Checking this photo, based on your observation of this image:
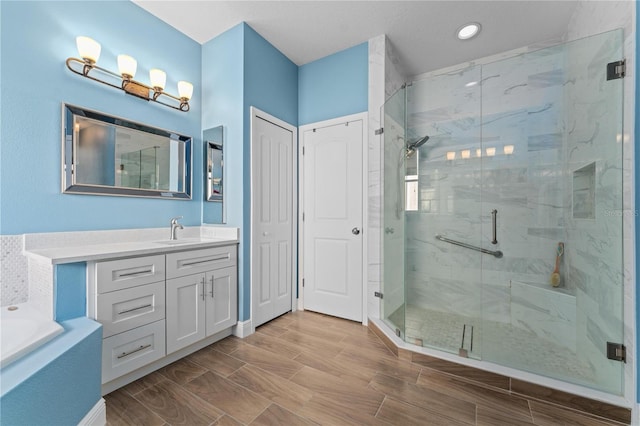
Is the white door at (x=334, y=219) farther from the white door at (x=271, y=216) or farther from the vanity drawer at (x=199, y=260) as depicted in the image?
the vanity drawer at (x=199, y=260)

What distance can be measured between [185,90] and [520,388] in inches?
131

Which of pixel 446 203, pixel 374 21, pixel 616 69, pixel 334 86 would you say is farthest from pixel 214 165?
pixel 616 69

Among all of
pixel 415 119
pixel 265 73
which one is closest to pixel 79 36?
pixel 265 73

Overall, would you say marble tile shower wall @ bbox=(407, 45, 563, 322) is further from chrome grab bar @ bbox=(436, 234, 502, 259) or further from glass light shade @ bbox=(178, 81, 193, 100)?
glass light shade @ bbox=(178, 81, 193, 100)

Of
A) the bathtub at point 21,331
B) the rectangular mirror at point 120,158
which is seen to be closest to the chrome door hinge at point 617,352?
the bathtub at point 21,331

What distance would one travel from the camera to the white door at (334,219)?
2.63 metres

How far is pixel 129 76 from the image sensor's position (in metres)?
1.97

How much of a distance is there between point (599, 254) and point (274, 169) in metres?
2.61

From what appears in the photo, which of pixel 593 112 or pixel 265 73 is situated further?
pixel 265 73

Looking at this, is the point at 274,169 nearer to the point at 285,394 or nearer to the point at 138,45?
the point at 138,45

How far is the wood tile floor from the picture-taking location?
136 centimetres

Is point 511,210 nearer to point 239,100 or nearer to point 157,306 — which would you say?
point 239,100

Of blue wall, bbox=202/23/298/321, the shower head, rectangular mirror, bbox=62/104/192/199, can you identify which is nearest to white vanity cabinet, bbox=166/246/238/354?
blue wall, bbox=202/23/298/321

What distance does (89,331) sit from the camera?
4.25 ft
